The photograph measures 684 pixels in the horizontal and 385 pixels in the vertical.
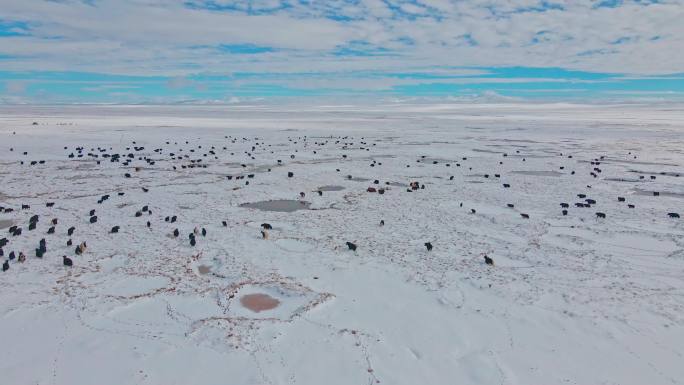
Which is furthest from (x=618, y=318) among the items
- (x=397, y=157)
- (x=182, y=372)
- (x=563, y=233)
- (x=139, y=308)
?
(x=397, y=157)

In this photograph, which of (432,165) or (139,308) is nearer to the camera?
(139,308)

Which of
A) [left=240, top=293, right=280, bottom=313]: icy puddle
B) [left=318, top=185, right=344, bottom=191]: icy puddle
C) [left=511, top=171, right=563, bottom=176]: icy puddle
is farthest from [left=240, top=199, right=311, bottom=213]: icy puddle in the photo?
[left=511, top=171, right=563, bottom=176]: icy puddle

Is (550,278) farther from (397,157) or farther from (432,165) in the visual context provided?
(397,157)

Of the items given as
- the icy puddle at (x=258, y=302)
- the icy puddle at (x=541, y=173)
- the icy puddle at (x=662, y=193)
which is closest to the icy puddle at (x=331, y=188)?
the icy puddle at (x=541, y=173)

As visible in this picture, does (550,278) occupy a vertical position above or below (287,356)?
above

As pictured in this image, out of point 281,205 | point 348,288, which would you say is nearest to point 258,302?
point 348,288
